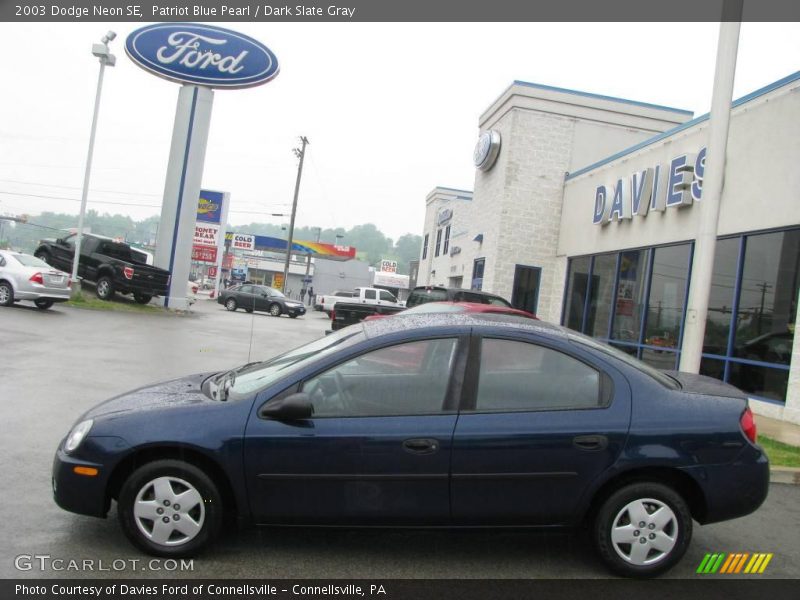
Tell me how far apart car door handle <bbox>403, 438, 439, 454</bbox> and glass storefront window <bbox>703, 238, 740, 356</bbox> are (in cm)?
934

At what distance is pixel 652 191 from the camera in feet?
48.1

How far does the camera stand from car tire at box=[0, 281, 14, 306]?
1627cm

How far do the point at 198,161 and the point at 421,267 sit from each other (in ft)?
71.1

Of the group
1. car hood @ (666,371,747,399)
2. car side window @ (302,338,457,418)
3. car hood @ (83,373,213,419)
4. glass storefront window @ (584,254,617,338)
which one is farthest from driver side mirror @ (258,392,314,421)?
glass storefront window @ (584,254,617,338)

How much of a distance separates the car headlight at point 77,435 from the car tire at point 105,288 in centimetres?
1879

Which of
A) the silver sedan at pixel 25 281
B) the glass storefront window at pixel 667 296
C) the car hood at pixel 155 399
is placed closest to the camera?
the car hood at pixel 155 399

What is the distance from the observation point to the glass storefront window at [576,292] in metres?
18.3

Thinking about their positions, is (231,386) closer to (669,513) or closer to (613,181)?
(669,513)

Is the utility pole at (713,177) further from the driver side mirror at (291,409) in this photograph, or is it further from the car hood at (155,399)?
the car hood at (155,399)

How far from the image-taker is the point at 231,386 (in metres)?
4.17

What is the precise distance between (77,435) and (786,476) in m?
6.39

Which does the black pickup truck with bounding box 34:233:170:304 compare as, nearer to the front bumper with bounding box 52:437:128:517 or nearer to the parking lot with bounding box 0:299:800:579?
the parking lot with bounding box 0:299:800:579

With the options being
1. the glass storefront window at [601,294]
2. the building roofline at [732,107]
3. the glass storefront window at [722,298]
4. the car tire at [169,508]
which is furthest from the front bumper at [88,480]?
the glass storefront window at [601,294]

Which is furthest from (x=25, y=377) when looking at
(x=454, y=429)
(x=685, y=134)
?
(x=685, y=134)
